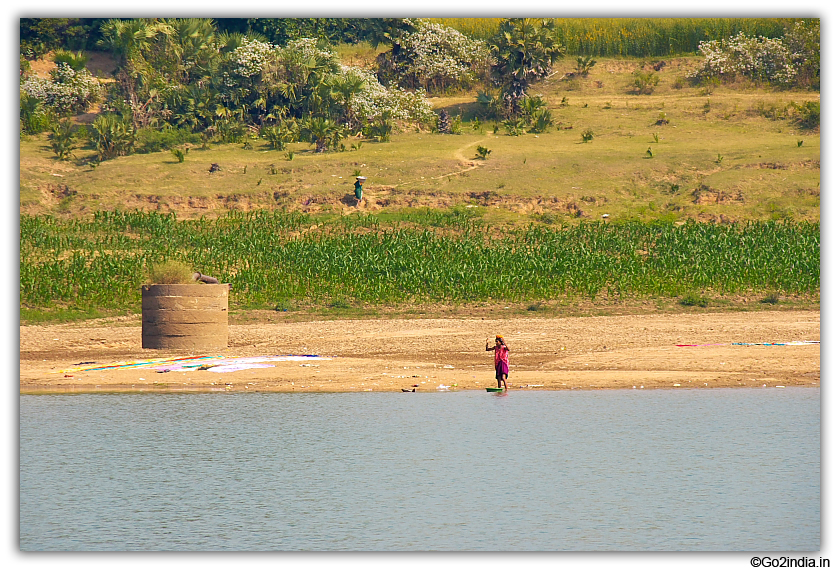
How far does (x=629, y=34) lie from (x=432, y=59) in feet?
43.2

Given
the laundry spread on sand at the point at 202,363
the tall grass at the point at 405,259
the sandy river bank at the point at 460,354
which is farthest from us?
the tall grass at the point at 405,259

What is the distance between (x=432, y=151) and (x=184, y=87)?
13.7m

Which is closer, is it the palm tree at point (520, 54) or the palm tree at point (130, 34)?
the palm tree at point (130, 34)

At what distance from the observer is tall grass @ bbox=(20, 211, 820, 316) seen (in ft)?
106

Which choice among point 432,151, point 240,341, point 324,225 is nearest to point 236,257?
point 324,225

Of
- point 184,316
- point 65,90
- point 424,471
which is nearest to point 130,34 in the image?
point 65,90

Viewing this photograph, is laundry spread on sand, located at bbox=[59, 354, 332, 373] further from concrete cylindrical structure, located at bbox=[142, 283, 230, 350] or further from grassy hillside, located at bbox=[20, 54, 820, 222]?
grassy hillside, located at bbox=[20, 54, 820, 222]

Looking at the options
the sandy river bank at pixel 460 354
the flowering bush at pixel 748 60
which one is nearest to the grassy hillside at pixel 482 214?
the flowering bush at pixel 748 60

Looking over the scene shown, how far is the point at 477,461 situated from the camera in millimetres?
15422

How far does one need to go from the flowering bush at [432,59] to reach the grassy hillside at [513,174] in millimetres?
5838

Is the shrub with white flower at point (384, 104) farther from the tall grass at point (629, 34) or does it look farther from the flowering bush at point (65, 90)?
the flowering bush at point (65, 90)

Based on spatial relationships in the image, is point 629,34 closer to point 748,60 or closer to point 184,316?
point 748,60

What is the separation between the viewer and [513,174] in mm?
48281

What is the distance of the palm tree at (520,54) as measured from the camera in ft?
181
